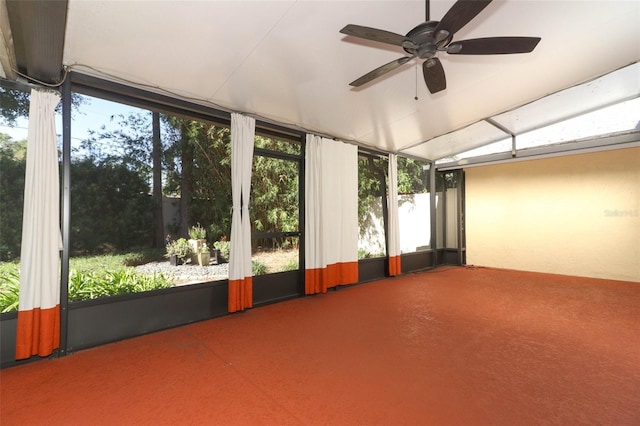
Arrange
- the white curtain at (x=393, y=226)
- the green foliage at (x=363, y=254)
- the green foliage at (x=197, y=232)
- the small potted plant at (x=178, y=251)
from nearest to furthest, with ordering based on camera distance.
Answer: the small potted plant at (x=178, y=251)
the green foliage at (x=197, y=232)
the white curtain at (x=393, y=226)
the green foliage at (x=363, y=254)

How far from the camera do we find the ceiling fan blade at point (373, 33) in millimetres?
1871

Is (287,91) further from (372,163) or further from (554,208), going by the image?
(554,208)

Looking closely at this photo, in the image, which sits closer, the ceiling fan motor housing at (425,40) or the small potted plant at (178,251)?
the ceiling fan motor housing at (425,40)

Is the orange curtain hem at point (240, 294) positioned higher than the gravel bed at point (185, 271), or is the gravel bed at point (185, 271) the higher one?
the gravel bed at point (185, 271)

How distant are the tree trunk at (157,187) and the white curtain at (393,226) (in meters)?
3.99

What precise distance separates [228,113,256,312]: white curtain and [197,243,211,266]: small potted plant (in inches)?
30.2

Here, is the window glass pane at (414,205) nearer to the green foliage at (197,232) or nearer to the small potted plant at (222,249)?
the small potted plant at (222,249)

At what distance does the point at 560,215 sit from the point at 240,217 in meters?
6.37

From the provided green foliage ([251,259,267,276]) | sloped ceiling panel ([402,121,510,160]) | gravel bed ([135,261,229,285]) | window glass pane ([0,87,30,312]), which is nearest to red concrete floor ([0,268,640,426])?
gravel bed ([135,261,229,285])

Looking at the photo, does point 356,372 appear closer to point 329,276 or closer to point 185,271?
point 329,276

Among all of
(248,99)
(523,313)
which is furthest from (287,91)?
(523,313)

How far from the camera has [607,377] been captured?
2154mm

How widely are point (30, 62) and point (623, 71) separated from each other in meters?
6.43

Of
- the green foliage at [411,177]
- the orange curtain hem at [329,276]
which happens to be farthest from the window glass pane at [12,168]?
the green foliage at [411,177]
